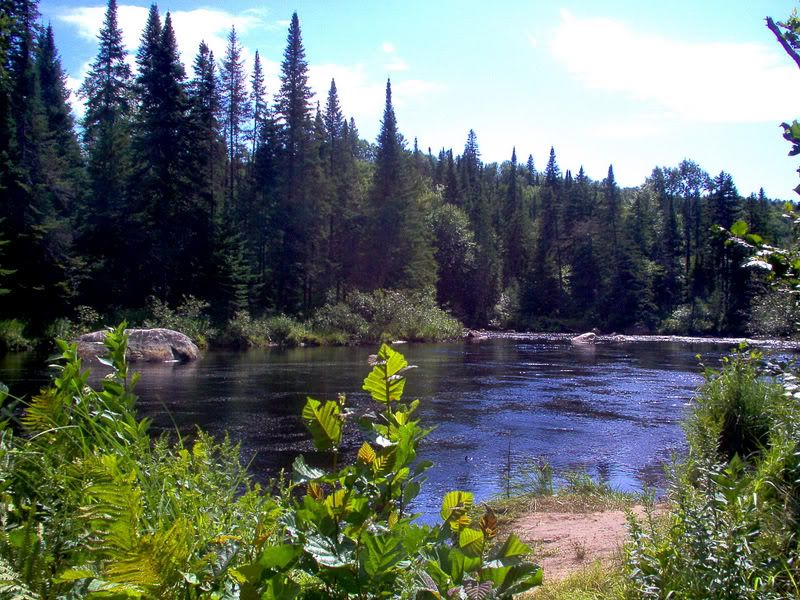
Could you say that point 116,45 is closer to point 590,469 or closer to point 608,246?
point 608,246

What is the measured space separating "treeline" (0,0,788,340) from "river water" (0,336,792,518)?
262 inches

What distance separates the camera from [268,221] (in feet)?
140

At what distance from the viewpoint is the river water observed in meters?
9.95

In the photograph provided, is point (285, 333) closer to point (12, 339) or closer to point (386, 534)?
point (12, 339)

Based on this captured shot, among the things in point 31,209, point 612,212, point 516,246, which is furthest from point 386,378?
point 516,246

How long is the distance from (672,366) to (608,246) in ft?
117

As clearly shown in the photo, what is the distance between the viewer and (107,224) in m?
34.8

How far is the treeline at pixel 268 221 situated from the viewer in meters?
30.7

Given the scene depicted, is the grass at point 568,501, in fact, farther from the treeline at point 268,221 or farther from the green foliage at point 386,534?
the treeline at point 268,221

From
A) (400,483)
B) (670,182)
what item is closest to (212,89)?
(400,483)

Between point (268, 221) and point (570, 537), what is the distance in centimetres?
3873

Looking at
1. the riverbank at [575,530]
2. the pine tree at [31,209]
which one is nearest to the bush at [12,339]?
the pine tree at [31,209]

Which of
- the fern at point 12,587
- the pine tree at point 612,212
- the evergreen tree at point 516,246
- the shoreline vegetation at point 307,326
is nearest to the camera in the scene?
the fern at point 12,587

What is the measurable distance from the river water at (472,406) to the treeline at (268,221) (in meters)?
6.65
